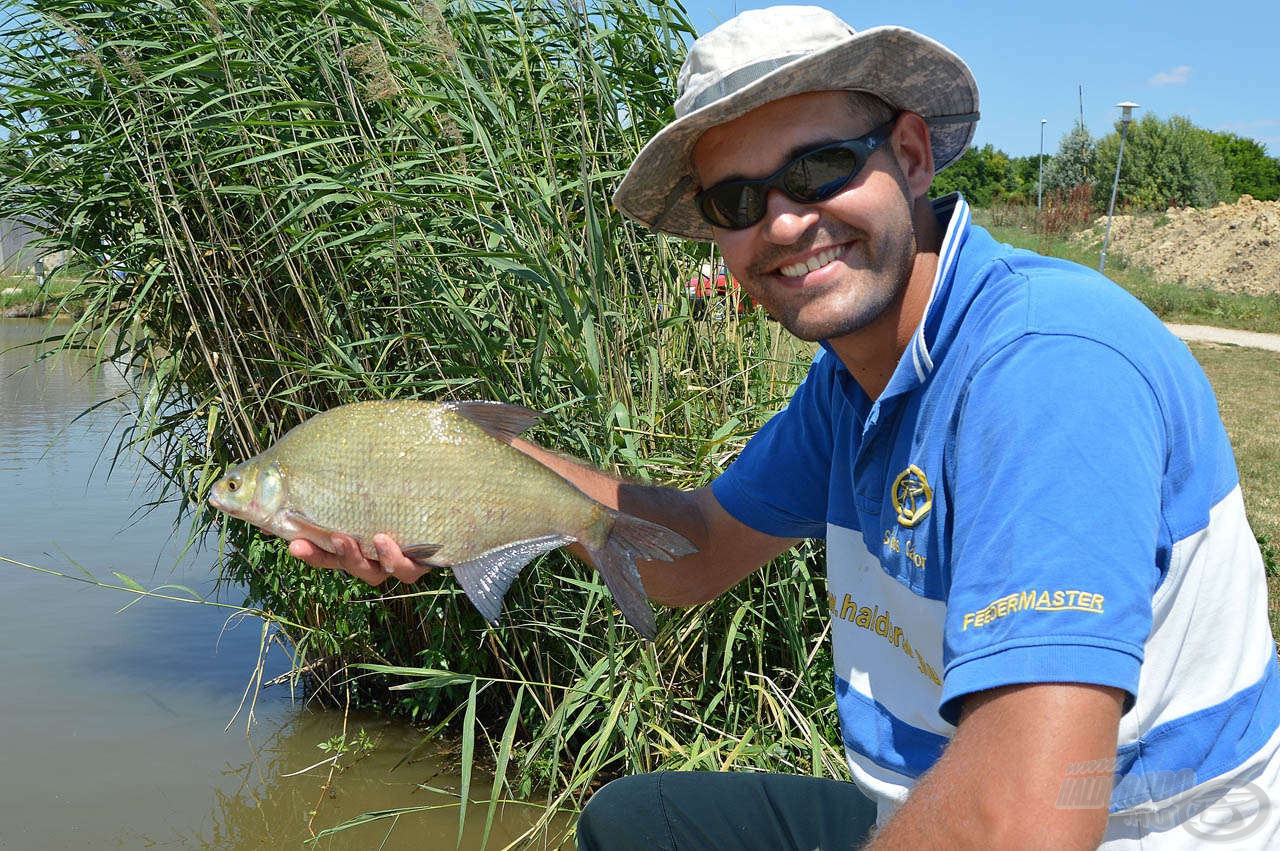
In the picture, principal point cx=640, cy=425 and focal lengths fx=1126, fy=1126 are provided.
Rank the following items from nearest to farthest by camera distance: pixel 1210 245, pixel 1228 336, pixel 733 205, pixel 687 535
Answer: pixel 733 205 < pixel 687 535 < pixel 1228 336 < pixel 1210 245

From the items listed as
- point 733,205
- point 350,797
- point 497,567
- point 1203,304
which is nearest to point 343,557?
point 497,567

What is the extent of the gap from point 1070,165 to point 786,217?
44.5 m

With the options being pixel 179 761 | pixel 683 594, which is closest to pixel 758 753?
pixel 683 594

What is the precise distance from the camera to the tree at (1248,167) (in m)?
44.7

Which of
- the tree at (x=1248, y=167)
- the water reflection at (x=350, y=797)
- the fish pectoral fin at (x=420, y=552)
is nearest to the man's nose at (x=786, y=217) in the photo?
the fish pectoral fin at (x=420, y=552)

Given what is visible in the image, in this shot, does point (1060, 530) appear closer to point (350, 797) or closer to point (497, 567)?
point (497, 567)

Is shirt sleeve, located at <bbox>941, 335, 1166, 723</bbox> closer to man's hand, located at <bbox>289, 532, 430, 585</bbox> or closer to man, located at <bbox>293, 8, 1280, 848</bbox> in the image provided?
man, located at <bbox>293, 8, 1280, 848</bbox>

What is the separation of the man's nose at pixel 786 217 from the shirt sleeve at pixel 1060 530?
1.89 feet

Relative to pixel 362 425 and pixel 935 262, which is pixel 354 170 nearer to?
pixel 362 425

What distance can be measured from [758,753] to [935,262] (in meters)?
1.75

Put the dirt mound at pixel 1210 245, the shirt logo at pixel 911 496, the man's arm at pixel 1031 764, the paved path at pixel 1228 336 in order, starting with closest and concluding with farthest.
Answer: the man's arm at pixel 1031 764 → the shirt logo at pixel 911 496 → the paved path at pixel 1228 336 → the dirt mound at pixel 1210 245

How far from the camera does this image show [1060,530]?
1.20 metres

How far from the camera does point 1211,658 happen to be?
145 centimetres

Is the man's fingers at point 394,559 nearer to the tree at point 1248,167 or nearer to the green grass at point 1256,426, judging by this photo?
the green grass at point 1256,426
